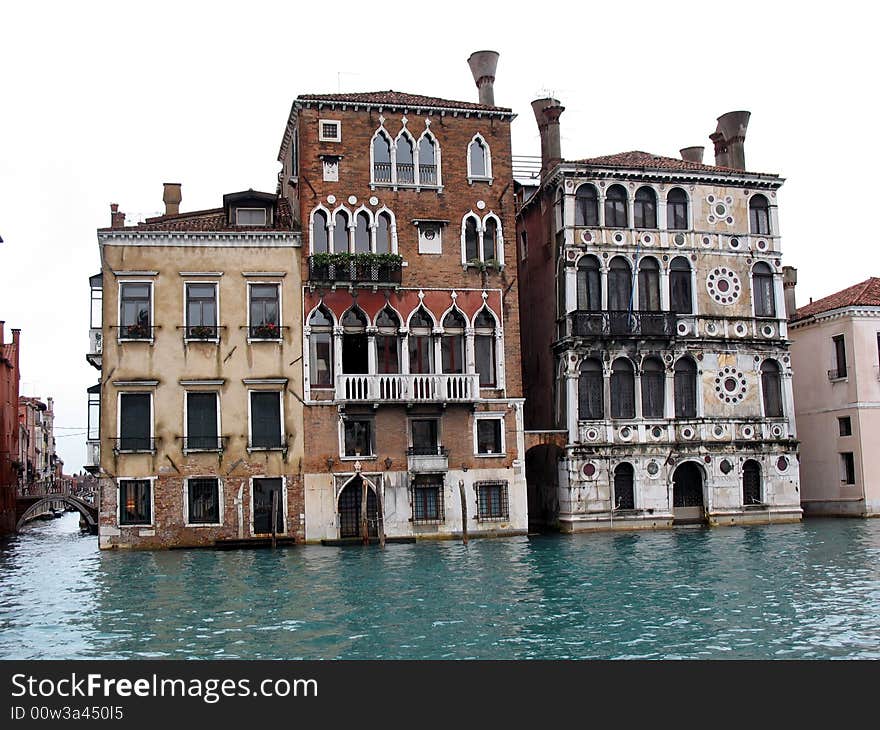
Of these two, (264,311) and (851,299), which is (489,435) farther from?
(851,299)

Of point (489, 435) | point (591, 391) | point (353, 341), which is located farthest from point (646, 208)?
point (353, 341)

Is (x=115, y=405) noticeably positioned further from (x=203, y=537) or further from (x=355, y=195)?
(x=355, y=195)

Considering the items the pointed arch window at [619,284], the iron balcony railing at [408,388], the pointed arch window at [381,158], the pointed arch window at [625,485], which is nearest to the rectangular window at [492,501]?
the iron balcony railing at [408,388]

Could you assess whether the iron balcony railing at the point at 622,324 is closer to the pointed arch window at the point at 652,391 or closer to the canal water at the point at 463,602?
the pointed arch window at the point at 652,391

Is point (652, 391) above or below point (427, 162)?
below

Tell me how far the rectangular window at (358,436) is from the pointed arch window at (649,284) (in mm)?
9746

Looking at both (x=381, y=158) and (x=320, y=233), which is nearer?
(x=320, y=233)

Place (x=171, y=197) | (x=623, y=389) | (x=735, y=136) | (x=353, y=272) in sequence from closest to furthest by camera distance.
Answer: (x=353, y=272) < (x=623, y=389) < (x=735, y=136) < (x=171, y=197)

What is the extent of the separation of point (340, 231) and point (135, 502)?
31.2 ft

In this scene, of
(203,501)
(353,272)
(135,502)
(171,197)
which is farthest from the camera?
(171,197)

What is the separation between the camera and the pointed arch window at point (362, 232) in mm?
30281

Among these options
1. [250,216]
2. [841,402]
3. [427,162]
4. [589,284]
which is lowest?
[841,402]

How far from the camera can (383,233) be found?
30500 mm

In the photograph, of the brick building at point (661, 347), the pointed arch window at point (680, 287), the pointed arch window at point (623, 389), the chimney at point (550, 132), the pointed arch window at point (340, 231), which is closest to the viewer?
the pointed arch window at point (340, 231)
